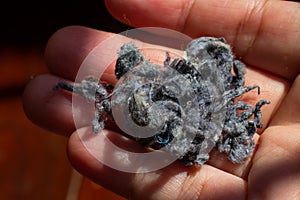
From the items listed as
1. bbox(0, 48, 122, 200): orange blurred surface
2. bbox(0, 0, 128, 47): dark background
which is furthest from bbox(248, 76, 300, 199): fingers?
bbox(0, 0, 128, 47): dark background

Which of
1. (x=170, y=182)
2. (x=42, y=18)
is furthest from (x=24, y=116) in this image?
(x=170, y=182)

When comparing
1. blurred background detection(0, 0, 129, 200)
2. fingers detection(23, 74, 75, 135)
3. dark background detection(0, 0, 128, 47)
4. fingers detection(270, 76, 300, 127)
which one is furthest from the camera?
dark background detection(0, 0, 128, 47)

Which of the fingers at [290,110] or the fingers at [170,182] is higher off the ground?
the fingers at [290,110]

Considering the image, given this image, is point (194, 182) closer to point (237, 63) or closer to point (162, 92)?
point (162, 92)

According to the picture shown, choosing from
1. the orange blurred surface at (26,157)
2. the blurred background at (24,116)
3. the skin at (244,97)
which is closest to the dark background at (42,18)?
the blurred background at (24,116)

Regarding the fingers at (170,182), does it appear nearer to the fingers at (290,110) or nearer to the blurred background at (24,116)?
the fingers at (290,110)

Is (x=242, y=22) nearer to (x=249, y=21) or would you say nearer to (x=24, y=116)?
(x=249, y=21)

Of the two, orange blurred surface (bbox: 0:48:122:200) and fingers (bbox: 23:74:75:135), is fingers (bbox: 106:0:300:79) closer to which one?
fingers (bbox: 23:74:75:135)
